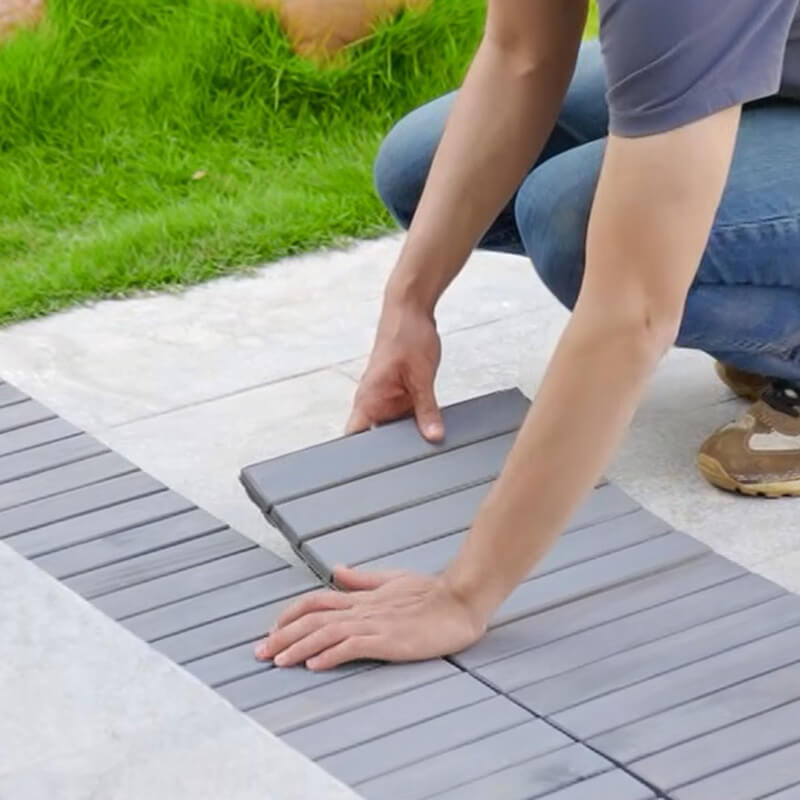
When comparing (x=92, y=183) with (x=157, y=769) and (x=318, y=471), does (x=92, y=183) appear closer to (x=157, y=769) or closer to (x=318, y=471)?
(x=318, y=471)

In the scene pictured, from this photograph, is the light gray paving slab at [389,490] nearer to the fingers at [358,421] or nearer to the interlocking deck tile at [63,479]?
the fingers at [358,421]

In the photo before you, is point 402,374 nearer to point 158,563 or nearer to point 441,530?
point 441,530

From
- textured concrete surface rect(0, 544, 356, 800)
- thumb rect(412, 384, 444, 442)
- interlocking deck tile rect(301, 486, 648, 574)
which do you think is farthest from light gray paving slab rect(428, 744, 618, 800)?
thumb rect(412, 384, 444, 442)

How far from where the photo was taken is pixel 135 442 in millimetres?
2953

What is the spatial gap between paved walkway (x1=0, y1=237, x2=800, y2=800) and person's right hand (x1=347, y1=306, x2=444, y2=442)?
0.22m

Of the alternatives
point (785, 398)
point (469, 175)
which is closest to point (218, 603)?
point (469, 175)

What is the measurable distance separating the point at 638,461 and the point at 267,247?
3.39 feet

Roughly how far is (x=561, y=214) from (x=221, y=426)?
0.67 meters

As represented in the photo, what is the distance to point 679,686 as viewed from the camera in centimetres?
220

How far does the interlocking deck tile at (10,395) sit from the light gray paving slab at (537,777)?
1.27 meters

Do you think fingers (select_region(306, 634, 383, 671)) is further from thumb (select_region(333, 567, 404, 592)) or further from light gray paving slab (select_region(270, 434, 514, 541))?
light gray paving slab (select_region(270, 434, 514, 541))

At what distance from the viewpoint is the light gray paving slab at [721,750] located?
2.04m

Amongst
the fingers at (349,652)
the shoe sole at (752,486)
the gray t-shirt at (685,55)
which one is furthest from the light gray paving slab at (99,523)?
the gray t-shirt at (685,55)

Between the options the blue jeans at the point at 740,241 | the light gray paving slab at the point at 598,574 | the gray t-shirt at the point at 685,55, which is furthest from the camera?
the blue jeans at the point at 740,241
